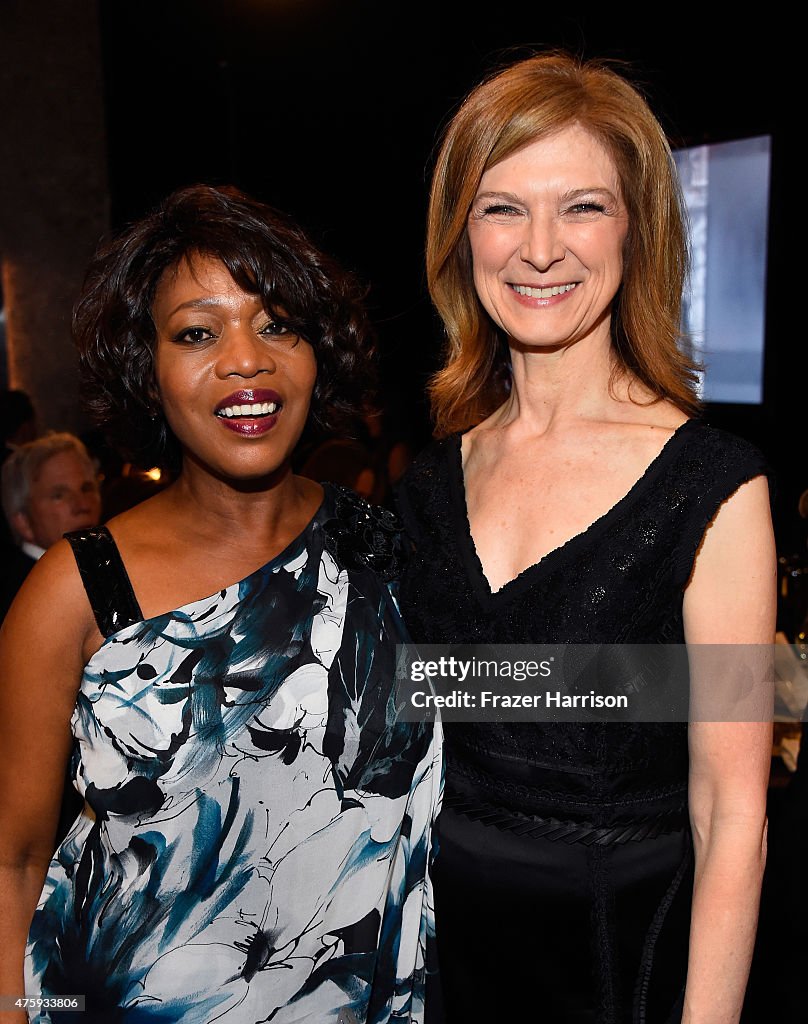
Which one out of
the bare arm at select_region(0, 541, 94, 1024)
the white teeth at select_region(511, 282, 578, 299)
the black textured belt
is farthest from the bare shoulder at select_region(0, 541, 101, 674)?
the white teeth at select_region(511, 282, 578, 299)

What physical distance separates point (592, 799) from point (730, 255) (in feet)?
15.2

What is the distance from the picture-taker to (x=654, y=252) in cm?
142

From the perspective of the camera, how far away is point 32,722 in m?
1.34

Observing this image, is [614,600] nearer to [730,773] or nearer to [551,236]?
[730,773]

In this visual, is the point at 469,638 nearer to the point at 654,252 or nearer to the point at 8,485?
the point at 654,252

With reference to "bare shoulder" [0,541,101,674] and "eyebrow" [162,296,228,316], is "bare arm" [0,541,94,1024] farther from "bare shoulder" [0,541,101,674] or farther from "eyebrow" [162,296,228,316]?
"eyebrow" [162,296,228,316]

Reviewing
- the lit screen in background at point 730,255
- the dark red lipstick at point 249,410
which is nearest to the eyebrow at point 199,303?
the dark red lipstick at point 249,410

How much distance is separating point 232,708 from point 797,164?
15.0 feet

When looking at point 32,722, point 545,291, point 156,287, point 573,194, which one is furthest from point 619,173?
point 32,722

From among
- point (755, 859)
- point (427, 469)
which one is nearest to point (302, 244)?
point (427, 469)

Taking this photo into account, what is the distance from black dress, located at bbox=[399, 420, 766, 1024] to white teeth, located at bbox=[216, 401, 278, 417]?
383 millimetres

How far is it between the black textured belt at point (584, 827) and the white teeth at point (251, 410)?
672 mm

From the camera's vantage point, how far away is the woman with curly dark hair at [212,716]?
4.42 feet

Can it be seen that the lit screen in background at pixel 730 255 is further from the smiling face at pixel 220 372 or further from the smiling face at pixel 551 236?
the smiling face at pixel 220 372
